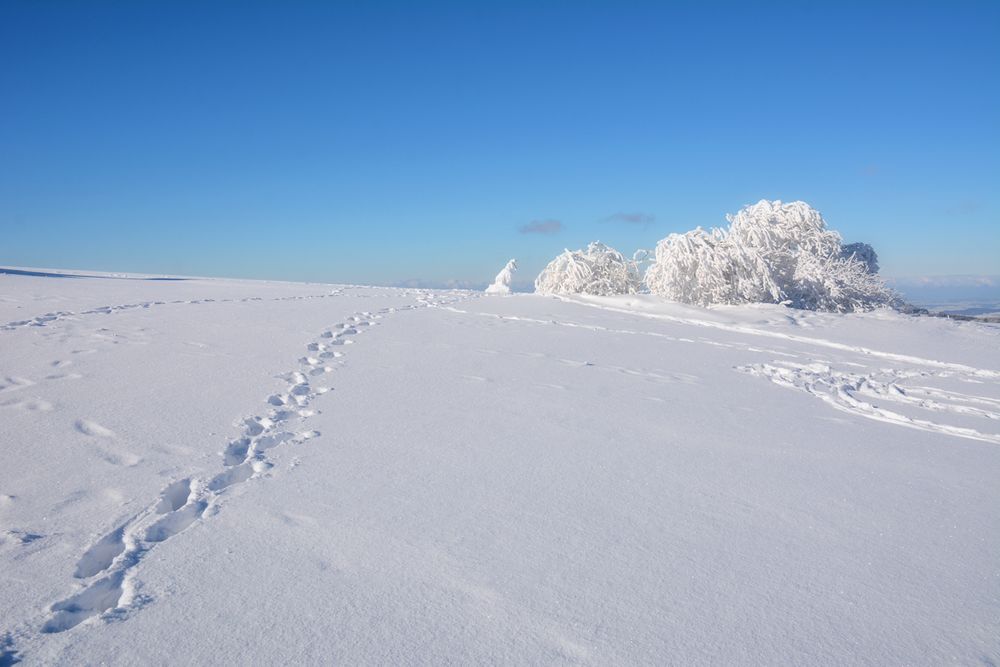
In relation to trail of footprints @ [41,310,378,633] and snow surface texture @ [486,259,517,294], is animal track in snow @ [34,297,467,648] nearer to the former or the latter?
trail of footprints @ [41,310,378,633]

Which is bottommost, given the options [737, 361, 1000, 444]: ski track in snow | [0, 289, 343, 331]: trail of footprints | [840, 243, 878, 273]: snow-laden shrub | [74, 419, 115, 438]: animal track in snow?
[737, 361, 1000, 444]: ski track in snow

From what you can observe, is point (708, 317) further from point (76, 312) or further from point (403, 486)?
point (76, 312)

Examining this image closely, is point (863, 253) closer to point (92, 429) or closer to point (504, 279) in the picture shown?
point (504, 279)

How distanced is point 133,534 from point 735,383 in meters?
5.34

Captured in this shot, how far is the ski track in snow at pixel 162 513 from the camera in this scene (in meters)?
2.12

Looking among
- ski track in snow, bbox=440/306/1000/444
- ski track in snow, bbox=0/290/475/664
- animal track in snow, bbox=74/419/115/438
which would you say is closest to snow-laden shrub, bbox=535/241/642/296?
ski track in snow, bbox=440/306/1000/444

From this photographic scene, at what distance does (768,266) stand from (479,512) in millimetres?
11660

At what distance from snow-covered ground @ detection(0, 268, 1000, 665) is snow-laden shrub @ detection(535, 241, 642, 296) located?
9.14 metres

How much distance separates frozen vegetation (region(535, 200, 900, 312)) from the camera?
13.0 m

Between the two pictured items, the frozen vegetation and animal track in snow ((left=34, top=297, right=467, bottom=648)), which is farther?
the frozen vegetation

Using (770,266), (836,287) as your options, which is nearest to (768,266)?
(770,266)

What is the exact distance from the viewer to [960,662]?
2031 millimetres

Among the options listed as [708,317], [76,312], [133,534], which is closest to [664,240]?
[708,317]

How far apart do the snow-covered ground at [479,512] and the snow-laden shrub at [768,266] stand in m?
6.57
